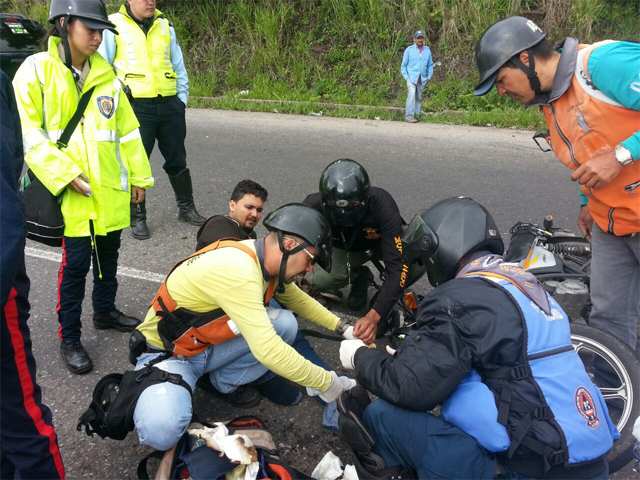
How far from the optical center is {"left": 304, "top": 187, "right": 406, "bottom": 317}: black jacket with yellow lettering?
3.25m

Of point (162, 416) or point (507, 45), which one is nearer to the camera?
point (162, 416)

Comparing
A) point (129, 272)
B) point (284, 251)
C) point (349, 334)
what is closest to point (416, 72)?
point (129, 272)

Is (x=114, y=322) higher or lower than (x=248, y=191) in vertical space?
lower

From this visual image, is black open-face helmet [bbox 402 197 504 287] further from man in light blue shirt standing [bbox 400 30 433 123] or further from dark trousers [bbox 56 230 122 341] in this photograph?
man in light blue shirt standing [bbox 400 30 433 123]

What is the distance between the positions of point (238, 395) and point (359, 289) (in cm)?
129

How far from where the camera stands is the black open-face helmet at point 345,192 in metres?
3.18

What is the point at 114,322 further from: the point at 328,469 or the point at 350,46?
the point at 350,46

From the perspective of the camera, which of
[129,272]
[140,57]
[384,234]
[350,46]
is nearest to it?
[384,234]

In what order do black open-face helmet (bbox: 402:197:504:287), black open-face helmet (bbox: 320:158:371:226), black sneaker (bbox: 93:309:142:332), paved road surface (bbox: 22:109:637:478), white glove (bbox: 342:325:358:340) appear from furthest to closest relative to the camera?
1. black sneaker (bbox: 93:309:142:332)
2. black open-face helmet (bbox: 320:158:371:226)
3. white glove (bbox: 342:325:358:340)
4. paved road surface (bbox: 22:109:637:478)
5. black open-face helmet (bbox: 402:197:504:287)

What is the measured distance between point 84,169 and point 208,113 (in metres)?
6.70

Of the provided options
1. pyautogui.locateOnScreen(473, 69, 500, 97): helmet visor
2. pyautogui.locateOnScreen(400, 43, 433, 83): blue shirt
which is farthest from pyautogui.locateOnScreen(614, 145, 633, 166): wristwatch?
pyautogui.locateOnScreen(400, 43, 433, 83): blue shirt

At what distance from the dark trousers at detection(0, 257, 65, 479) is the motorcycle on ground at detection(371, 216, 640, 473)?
180 cm

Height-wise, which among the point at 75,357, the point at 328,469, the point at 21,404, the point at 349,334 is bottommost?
the point at 75,357

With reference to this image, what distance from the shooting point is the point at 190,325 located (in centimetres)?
253
